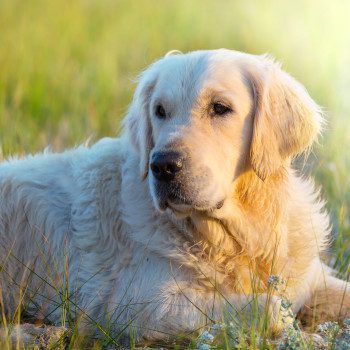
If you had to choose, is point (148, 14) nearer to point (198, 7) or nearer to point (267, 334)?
point (198, 7)

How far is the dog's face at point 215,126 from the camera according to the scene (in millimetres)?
4098

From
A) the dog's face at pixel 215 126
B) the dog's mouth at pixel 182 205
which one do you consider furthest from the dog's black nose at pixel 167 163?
the dog's mouth at pixel 182 205

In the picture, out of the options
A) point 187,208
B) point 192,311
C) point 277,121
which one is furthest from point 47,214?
point 277,121

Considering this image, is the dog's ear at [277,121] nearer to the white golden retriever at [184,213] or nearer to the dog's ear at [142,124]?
the white golden retriever at [184,213]

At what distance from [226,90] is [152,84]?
1.90 feet

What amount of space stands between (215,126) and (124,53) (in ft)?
22.3

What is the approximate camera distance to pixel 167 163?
404cm

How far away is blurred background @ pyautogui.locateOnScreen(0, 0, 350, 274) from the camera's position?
7617mm

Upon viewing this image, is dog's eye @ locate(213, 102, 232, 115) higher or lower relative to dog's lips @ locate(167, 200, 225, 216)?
higher

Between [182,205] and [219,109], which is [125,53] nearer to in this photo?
[219,109]

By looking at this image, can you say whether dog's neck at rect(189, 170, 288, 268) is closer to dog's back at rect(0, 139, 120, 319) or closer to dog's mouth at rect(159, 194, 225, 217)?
dog's mouth at rect(159, 194, 225, 217)

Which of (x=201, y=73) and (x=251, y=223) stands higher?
(x=201, y=73)

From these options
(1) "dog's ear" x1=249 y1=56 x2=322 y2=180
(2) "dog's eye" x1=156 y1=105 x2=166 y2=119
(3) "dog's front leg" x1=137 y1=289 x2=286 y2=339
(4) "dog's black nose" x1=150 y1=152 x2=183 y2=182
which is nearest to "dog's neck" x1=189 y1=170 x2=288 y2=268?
(1) "dog's ear" x1=249 y1=56 x2=322 y2=180

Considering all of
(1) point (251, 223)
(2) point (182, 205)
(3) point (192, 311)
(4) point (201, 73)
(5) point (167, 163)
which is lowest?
(3) point (192, 311)
